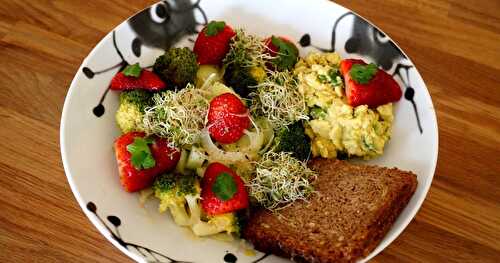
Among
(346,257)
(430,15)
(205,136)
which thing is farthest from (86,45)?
(430,15)

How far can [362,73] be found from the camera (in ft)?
5.84

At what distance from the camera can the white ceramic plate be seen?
1551mm

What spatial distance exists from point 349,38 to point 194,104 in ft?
2.37

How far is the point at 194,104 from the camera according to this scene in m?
1.78

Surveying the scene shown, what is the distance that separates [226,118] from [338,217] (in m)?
0.51

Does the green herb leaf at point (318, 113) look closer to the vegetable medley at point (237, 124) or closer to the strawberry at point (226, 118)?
the vegetable medley at point (237, 124)

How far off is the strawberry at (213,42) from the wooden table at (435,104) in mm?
659

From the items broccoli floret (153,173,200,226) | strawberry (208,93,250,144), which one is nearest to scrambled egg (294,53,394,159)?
strawberry (208,93,250,144)

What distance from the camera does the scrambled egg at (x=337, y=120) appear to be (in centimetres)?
175

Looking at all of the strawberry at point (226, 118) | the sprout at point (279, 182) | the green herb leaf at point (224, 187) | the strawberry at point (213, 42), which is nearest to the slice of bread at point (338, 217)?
the sprout at point (279, 182)

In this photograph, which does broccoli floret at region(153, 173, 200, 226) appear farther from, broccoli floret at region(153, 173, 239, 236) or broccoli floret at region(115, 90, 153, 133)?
broccoli floret at region(115, 90, 153, 133)

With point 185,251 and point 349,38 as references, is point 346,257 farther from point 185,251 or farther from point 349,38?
point 349,38

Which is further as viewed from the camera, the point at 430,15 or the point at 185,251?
the point at 430,15

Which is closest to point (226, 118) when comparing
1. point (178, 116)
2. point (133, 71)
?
point (178, 116)
